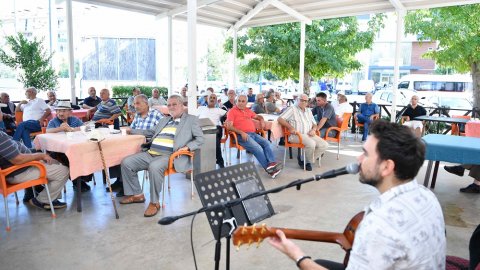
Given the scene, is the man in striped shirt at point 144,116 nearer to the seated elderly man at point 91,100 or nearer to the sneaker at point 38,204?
the sneaker at point 38,204

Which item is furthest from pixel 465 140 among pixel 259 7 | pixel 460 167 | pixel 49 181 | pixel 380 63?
pixel 380 63

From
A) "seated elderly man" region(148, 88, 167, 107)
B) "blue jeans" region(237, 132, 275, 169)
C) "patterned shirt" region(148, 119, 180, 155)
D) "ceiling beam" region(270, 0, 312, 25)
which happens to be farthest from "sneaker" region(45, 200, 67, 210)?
"ceiling beam" region(270, 0, 312, 25)

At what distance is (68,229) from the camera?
3297 mm

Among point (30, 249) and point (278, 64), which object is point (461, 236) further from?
point (278, 64)

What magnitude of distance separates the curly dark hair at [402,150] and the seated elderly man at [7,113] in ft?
23.4

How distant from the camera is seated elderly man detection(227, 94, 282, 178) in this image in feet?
17.5

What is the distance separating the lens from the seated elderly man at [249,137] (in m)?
5.32

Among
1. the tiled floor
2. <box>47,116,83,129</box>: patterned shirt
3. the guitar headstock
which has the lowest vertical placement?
the tiled floor

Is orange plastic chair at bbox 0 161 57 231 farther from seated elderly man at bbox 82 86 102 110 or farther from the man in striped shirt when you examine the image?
seated elderly man at bbox 82 86 102 110

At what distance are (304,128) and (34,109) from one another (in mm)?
4746

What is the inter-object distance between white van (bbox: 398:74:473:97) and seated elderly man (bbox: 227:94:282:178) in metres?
12.9

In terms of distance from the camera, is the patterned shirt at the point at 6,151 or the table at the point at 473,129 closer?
the patterned shirt at the point at 6,151

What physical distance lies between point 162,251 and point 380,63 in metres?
30.3

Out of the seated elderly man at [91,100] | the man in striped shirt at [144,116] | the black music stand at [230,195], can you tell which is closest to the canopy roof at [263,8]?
the seated elderly man at [91,100]
